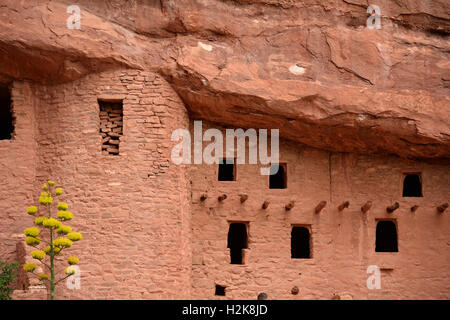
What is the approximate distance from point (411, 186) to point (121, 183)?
676 cm

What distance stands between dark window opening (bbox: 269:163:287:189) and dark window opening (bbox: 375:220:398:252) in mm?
2727

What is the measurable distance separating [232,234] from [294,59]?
17.8 feet

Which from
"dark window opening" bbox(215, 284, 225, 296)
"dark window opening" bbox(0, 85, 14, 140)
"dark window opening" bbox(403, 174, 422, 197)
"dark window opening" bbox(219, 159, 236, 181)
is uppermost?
"dark window opening" bbox(0, 85, 14, 140)

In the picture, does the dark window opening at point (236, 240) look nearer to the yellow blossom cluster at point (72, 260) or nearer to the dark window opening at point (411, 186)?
the dark window opening at point (411, 186)

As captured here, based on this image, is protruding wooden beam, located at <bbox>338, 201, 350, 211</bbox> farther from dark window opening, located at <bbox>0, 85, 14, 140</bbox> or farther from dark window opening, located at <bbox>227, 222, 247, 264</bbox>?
dark window opening, located at <bbox>0, 85, 14, 140</bbox>

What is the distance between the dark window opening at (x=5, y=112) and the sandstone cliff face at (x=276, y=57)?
60 centimetres

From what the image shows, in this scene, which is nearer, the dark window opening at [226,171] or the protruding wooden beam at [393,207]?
the protruding wooden beam at [393,207]

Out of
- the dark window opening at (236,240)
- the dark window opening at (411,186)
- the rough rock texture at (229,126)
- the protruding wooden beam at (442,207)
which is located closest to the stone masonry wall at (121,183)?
the rough rock texture at (229,126)

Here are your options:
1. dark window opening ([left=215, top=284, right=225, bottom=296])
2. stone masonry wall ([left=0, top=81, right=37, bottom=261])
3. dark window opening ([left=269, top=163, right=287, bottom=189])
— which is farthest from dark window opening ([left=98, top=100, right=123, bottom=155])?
dark window opening ([left=269, top=163, right=287, bottom=189])

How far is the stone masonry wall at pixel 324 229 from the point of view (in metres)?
14.6

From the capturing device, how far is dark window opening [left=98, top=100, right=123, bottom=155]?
1366 centimetres

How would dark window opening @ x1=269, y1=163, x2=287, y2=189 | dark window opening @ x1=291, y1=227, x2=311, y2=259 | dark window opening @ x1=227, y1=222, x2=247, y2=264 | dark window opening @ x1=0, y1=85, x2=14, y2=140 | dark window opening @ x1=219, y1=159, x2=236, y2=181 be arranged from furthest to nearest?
dark window opening @ x1=291, y1=227, x2=311, y2=259, dark window opening @ x1=227, y1=222, x2=247, y2=264, dark window opening @ x1=219, y1=159, x2=236, y2=181, dark window opening @ x1=269, y1=163, x2=287, y2=189, dark window opening @ x1=0, y1=85, x2=14, y2=140

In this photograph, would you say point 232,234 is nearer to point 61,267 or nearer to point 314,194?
point 314,194

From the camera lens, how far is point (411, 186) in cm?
1675
